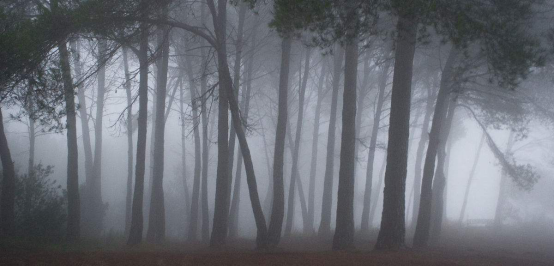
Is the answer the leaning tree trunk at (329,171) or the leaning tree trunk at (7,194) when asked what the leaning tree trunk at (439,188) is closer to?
the leaning tree trunk at (329,171)

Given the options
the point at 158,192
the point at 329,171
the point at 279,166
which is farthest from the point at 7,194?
the point at 329,171

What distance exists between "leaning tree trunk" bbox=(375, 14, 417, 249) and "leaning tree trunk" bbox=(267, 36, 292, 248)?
3.35 m

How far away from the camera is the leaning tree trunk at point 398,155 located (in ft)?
37.1

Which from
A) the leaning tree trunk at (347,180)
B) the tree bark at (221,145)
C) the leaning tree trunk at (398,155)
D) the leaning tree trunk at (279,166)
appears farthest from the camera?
the tree bark at (221,145)

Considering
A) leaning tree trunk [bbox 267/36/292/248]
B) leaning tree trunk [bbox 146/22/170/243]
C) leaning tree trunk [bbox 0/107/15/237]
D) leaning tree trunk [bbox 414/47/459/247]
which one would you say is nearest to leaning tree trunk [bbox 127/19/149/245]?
leaning tree trunk [bbox 146/22/170/243]

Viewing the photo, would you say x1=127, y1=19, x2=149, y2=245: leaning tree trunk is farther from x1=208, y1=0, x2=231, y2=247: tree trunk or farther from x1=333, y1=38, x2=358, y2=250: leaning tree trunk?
x1=333, y1=38, x2=358, y2=250: leaning tree trunk

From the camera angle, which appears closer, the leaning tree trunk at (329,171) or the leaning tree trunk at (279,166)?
the leaning tree trunk at (279,166)

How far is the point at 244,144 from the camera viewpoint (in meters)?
13.5

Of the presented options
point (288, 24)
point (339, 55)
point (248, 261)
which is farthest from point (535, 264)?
point (339, 55)

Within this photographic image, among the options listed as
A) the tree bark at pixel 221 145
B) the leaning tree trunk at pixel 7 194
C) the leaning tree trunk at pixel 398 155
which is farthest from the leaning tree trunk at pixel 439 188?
the leaning tree trunk at pixel 7 194

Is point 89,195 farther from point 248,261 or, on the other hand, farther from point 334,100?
point 248,261

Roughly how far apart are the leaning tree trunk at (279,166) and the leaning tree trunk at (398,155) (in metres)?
3.35

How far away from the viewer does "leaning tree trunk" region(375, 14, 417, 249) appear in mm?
11320

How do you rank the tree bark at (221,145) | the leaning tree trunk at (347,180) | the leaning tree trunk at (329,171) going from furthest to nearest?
the leaning tree trunk at (329,171)
the tree bark at (221,145)
the leaning tree trunk at (347,180)
